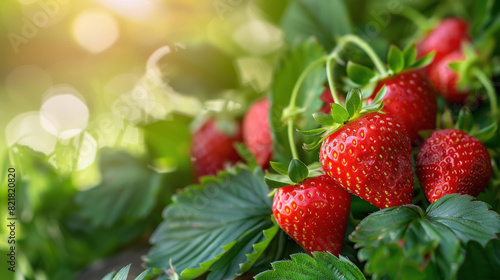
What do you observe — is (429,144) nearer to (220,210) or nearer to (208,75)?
(220,210)

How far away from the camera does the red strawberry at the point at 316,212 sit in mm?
326

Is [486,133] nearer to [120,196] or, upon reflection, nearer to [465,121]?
[465,121]

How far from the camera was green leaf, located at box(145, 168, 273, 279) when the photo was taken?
38 centimetres

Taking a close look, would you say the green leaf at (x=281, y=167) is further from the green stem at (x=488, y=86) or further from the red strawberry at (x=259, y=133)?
the green stem at (x=488, y=86)

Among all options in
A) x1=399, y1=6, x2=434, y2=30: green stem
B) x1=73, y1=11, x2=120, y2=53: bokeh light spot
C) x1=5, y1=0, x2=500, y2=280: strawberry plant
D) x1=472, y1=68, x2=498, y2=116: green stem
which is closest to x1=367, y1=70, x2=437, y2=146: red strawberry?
x1=5, y1=0, x2=500, y2=280: strawberry plant

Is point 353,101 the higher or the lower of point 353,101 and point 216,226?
the higher

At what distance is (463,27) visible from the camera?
0.56 m

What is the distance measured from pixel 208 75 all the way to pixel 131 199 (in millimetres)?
196

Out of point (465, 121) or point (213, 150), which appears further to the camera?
point (213, 150)

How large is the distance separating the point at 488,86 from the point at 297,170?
0.86 feet

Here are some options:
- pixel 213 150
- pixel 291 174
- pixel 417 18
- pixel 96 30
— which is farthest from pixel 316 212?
pixel 96 30

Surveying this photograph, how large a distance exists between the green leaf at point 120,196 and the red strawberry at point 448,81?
354mm

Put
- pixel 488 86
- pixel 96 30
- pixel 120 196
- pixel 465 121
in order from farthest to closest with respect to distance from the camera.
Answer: pixel 96 30 → pixel 120 196 → pixel 488 86 → pixel 465 121

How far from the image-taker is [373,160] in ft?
1.01
